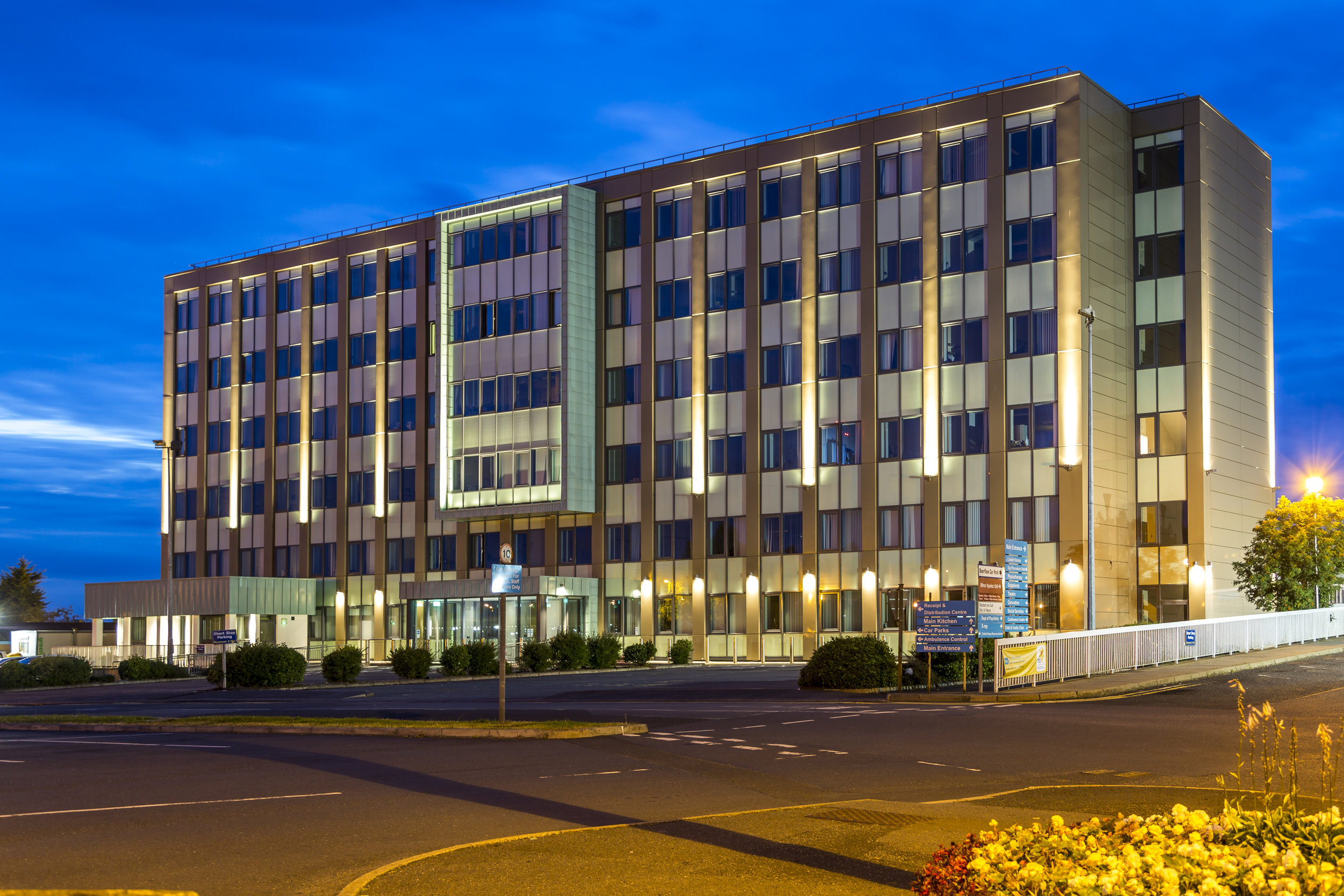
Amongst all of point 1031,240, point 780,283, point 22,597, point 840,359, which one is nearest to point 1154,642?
point 1031,240

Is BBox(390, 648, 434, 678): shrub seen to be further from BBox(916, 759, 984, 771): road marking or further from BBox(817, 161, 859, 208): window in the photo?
BBox(916, 759, 984, 771): road marking

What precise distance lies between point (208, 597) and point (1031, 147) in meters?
45.7

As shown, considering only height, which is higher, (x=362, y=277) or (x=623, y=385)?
(x=362, y=277)

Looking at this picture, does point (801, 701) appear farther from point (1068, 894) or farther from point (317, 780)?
point (1068, 894)

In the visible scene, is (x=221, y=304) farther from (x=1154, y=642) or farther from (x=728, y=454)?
(x=1154, y=642)

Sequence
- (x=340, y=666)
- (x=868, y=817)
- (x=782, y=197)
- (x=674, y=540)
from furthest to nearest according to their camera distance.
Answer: (x=674, y=540)
(x=782, y=197)
(x=340, y=666)
(x=868, y=817)

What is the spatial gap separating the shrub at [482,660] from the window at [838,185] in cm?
2429

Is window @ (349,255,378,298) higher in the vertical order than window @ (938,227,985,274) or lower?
higher

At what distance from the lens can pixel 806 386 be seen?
5659 centimetres

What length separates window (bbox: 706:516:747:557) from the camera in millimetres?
58188

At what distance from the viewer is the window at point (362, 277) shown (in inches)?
2766

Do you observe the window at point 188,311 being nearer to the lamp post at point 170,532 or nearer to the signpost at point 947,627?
the lamp post at point 170,532

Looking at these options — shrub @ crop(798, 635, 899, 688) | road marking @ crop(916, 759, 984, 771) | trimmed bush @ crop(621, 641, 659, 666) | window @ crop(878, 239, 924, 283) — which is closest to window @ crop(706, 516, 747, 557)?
trimmed bush @ crop(621, 641, 659, 666)

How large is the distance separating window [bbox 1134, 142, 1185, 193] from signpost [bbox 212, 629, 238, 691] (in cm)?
3939
